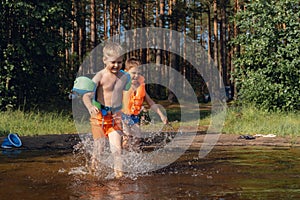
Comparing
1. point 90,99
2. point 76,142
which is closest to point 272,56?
point 76,142

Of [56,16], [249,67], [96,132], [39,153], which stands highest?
[56,16]

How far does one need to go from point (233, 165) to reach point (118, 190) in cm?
247

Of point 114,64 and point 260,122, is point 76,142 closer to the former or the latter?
point 114,64

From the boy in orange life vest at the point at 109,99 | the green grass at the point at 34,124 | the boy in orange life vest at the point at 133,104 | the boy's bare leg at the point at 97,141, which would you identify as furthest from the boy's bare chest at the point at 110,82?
the green grass at the point at 34,124

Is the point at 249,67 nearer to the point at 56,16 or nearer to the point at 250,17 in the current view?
the point at 250,17

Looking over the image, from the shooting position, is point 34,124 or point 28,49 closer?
point 34,124

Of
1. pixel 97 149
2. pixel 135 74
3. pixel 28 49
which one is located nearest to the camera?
pixel 97 149

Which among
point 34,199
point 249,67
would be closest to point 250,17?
point 249,67

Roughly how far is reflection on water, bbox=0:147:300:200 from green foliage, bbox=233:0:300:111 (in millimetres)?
8912

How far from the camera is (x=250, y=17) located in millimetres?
17781

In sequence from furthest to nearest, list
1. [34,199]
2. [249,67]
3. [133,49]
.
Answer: [133,49] < [249,67] < [34,199]

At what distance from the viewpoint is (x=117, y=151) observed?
5.92 m

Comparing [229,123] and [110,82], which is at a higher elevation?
[110,82]

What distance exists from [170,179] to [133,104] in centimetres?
238
